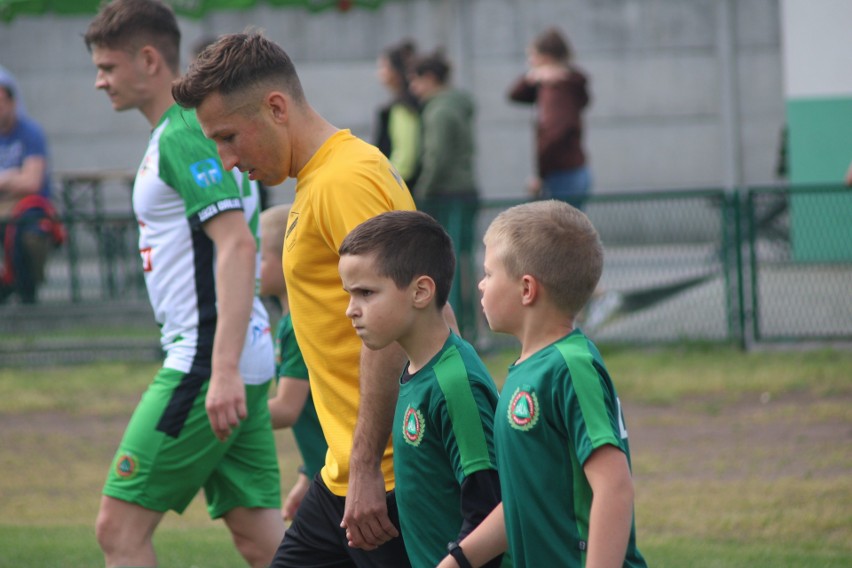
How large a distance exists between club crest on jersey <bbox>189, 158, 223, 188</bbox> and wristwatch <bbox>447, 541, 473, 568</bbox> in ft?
5.75

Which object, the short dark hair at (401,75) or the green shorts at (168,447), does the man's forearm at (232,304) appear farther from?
the short dark hair at (401,75)

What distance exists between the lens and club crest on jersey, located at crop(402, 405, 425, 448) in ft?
11.2

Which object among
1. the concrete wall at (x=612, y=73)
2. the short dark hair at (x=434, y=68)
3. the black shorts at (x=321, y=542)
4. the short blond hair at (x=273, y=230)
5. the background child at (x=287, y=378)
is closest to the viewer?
the black shorts at (x=321, y=542)

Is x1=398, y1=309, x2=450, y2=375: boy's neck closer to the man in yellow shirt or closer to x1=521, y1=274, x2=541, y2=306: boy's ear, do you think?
the man in yellow shirt

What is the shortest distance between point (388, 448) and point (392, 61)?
8149 millimetres

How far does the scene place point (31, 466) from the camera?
8.36 meters

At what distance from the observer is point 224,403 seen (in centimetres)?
430

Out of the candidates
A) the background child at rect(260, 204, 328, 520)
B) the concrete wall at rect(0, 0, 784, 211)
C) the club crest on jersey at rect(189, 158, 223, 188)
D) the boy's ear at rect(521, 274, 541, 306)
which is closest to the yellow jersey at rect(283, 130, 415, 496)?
the boy's ear at rect(521, 274, 541, 306)

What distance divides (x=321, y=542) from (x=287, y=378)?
1.18 metres

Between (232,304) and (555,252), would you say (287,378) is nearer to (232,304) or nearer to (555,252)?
(232,304)

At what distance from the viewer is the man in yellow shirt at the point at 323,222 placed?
3.56m

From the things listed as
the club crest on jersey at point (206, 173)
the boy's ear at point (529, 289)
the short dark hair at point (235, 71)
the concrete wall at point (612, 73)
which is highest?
the short dark hair at point (235, 71)

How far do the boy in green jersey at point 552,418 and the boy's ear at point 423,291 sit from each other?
0.57 ft

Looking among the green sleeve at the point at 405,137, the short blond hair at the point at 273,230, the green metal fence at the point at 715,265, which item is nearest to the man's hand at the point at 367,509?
the short blond hair at the point at 273,230
